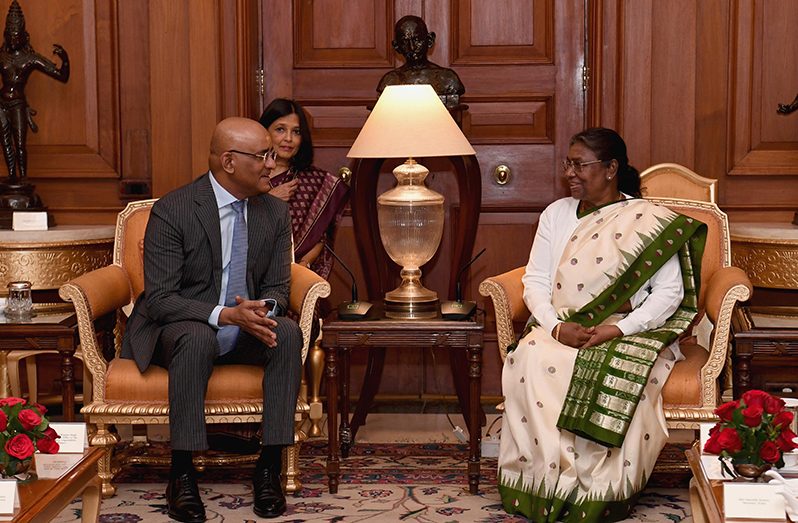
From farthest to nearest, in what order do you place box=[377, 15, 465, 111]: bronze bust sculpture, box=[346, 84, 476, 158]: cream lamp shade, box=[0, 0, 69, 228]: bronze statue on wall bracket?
box=[0, 0, 69, 228]: bronze statue on wall bracket
box=[377, 15, 465, 111]: bronze bust sculpture
box=[346, 84, 476, 158]: cream lamp shade

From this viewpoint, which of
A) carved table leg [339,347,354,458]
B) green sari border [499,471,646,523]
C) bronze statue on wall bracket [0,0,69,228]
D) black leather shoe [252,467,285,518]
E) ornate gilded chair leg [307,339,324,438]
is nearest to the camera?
green sari border [499,471,646,523]

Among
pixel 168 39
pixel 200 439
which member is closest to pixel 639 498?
pixel 200 439

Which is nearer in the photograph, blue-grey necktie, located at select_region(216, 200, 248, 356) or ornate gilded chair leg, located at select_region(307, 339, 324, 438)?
blue-grey necktie, located at select_region(216, 200, 248, 356)

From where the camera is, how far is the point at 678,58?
5117 millimetres

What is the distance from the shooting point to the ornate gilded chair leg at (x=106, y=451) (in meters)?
3.93

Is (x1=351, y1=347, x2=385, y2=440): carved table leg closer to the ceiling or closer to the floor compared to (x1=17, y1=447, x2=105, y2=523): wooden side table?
closer to the floor

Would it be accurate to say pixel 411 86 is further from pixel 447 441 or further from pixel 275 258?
pixel 447 441

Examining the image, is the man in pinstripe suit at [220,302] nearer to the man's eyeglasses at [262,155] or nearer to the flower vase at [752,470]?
the man's eyeglasses at [262,155]

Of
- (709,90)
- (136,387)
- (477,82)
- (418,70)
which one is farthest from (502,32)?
(136,387)

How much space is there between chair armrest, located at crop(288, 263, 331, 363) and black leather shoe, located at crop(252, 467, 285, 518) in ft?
1.27

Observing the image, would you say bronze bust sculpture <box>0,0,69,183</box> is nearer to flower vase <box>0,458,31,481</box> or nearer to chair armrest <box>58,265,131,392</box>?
chair armrest <box>58,265,131,392</box>

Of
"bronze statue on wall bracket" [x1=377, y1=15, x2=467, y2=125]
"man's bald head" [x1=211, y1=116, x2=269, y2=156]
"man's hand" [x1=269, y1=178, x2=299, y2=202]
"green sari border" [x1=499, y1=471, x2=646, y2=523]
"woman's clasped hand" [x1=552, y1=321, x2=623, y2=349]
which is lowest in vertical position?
"green sari border" [x1=499, y1=471, x2=646, y2=523]

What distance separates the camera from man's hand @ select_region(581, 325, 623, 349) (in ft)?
12.6

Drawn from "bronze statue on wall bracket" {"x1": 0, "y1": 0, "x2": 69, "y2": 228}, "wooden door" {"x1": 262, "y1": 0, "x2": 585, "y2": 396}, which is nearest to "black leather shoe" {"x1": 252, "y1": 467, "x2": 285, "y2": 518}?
"wooden door" {"x1": 262, "y1": 0, "x2": 585, "y2": 396}
